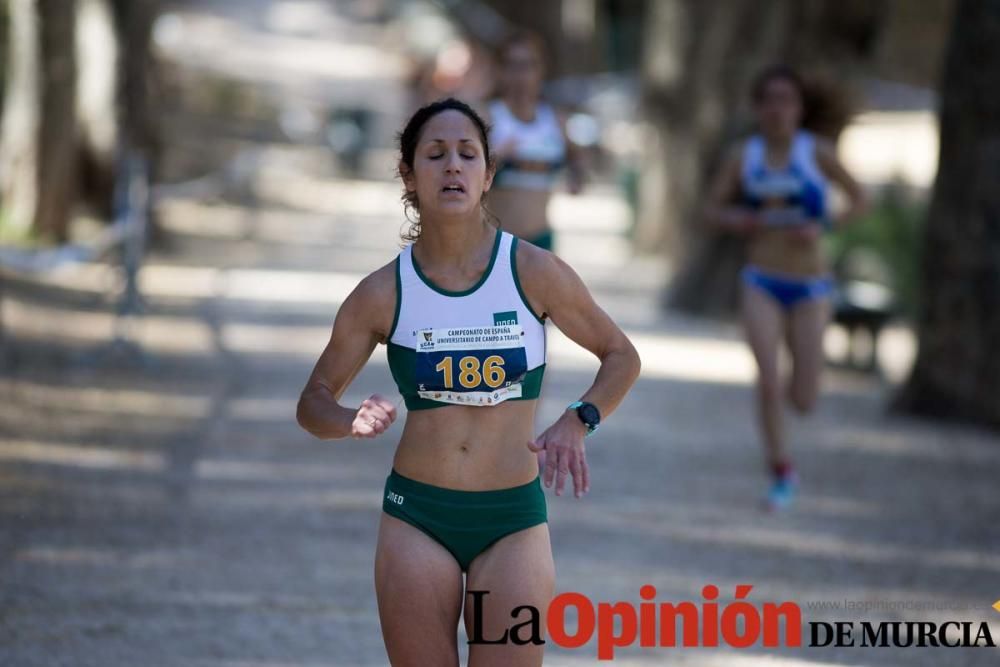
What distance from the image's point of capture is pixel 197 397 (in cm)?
1226

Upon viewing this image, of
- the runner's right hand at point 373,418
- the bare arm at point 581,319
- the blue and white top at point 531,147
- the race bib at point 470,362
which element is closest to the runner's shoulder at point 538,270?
the bare arm at point 581,319

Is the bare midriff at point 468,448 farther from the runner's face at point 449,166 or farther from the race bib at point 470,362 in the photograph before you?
the runner's face at point 449,166

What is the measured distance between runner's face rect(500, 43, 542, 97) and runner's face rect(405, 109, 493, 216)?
19.8 ft

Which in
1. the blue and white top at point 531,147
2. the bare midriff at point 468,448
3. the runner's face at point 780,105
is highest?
the runner's face at point 780,105

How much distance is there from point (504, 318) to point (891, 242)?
13.3m

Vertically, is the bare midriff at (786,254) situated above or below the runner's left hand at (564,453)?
above

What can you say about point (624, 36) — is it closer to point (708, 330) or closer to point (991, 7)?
point (708, 330)

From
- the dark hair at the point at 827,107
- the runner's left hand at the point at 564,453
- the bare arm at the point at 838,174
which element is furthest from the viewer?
the dark hair at the point at 827,107

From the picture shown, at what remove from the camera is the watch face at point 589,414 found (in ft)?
14.8

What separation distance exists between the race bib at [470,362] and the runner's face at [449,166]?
345 millimetres

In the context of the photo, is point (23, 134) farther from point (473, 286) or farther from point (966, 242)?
point (473, 286)

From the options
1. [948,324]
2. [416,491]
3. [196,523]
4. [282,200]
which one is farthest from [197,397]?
[282,200]

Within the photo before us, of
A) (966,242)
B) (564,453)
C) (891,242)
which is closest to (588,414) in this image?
(564,453)

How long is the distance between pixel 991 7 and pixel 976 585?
5.71 meters
